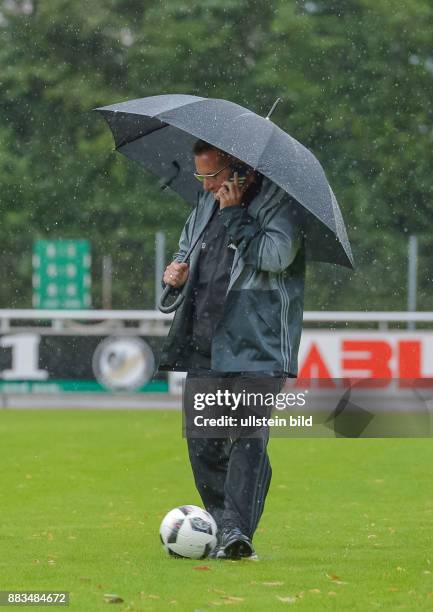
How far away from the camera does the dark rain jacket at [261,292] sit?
597 cm

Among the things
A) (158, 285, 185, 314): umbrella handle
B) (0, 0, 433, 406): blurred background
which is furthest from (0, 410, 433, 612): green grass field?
(0, 0, 433, 406): blurred background

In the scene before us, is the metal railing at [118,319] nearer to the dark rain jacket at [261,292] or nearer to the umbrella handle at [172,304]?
the umbrella handle at [172,304]

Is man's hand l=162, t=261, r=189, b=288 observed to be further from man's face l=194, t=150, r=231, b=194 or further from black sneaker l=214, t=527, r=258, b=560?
black sneaker l=214, t=527, r=258, b=560

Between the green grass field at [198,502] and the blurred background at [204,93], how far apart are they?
13261mm

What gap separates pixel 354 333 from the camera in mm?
17609

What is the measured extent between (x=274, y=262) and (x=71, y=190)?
908 inches

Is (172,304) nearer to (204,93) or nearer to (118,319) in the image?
(118,319)

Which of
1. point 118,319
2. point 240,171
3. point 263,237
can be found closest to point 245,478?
point 263,237

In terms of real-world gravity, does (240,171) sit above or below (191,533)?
above

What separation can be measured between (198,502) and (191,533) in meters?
2.61

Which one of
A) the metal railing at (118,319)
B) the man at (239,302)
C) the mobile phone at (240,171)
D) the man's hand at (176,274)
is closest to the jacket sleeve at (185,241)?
the man at (239,302)

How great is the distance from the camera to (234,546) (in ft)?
20.0

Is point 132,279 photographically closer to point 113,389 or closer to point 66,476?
point 113,389

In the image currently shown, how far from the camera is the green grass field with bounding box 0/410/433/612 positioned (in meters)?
5.45
